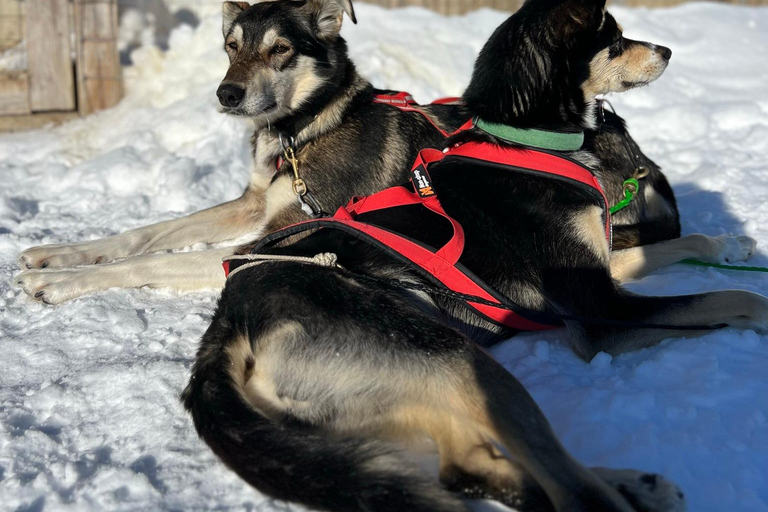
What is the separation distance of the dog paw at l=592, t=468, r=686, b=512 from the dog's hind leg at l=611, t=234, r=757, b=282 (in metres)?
1.64

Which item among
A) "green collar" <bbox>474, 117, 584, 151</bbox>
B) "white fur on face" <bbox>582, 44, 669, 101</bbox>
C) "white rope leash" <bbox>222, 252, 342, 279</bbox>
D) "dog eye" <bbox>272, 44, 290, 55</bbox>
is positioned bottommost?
"white rope leash" <bbox>222, 252, 342, 279</bbox>

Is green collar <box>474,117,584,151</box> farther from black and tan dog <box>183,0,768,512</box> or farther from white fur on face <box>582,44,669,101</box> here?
white fur on face <box>582,44,669,101</box>

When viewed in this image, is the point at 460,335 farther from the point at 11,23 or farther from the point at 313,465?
the point at 11,23

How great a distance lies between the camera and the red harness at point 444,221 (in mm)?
2451

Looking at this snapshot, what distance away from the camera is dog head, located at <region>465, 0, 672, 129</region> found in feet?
9.50

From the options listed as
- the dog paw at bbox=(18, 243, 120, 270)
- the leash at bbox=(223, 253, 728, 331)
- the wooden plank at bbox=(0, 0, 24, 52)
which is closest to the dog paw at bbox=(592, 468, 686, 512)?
the leash at bbox=(223, 253, 728, 331)

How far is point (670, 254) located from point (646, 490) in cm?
188

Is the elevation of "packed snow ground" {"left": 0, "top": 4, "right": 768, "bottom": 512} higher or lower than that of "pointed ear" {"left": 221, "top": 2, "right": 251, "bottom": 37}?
lower

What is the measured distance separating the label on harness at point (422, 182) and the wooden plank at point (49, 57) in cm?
474

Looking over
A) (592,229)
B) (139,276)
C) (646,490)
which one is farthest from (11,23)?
(646,490)

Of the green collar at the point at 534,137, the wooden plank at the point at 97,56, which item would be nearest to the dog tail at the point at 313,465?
the green collar at the point at 534,137

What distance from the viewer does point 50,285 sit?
3375 millimetres

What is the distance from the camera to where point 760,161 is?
5008 mm

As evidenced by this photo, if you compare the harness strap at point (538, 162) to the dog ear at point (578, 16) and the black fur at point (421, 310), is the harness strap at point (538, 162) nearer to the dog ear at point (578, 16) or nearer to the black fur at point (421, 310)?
the black fur at point (421, 310)
